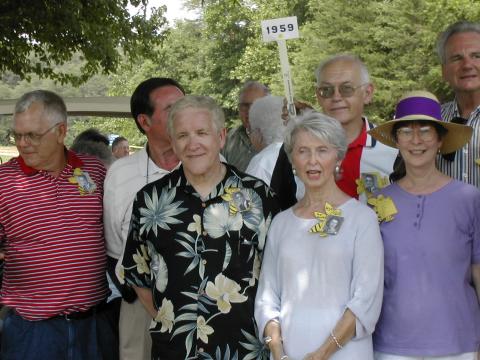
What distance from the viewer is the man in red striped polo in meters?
3.63

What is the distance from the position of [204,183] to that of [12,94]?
89814 millimetres

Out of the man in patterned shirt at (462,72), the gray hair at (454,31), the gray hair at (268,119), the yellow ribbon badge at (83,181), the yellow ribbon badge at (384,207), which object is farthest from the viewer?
the gray hair at (268,119)

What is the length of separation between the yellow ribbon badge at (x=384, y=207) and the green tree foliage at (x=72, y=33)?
8582 mm

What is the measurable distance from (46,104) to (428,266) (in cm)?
216

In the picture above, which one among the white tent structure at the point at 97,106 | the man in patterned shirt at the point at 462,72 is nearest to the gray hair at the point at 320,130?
the man in patterned shirt at the point at 462,72

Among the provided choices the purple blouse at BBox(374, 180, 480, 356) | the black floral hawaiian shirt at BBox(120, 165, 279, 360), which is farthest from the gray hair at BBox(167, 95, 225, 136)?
the purple blouse at BBox(374, 180, 480, 356)

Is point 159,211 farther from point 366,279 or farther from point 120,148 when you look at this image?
point 120,148

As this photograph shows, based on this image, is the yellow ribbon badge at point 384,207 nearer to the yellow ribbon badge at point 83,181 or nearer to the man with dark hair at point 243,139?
the yellow ribbon badge at point 83,181

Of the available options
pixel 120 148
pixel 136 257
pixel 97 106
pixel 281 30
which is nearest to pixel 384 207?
pixel 136 257

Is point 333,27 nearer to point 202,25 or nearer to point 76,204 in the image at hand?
point 202,25

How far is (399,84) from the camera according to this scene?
31188 millimetres

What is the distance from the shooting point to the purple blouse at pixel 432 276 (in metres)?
3.11

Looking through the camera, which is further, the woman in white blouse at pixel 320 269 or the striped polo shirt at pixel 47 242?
the striped polo shirt at pixel 47 242

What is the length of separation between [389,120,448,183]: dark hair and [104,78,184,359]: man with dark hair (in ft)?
4.15
